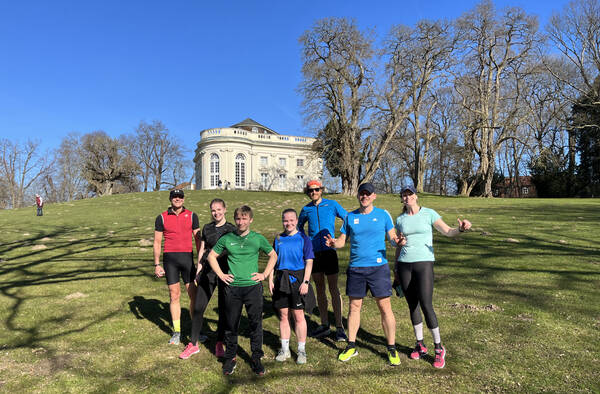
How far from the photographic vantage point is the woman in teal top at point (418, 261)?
3.98 metres

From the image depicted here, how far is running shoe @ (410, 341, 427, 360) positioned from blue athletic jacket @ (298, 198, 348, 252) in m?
1.69

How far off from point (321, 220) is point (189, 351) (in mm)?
2483

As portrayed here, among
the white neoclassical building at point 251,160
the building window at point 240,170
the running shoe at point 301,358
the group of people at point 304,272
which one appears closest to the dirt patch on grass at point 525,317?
the group of people at point 304,272

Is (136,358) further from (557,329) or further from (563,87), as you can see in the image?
(563,87)

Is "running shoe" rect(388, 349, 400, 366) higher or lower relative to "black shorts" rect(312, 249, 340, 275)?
lower

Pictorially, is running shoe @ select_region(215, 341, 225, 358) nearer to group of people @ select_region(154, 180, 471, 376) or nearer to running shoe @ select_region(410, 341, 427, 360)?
group of people @ select_region(154, 180, 471, 376)

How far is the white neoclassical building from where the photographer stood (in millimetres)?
52594

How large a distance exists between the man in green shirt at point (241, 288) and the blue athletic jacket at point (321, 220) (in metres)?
1.04

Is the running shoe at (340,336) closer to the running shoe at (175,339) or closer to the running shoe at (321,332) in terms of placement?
the running shoe at (321,332)

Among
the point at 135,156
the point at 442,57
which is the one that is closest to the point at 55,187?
the point at 135,156

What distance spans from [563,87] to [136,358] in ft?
145

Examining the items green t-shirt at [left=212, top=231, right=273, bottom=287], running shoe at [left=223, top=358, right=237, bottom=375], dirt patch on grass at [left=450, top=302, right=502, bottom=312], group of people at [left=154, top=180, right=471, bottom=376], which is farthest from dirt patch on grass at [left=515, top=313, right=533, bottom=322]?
running shoe at [left=223, top=358, right=237, bottom=375]

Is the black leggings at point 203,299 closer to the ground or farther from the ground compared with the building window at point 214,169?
closer to the ground

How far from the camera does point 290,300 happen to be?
4238 mm
